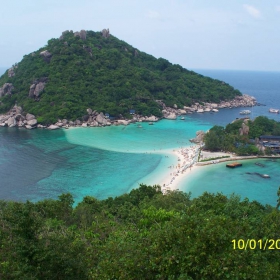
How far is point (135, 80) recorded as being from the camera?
57.8 m

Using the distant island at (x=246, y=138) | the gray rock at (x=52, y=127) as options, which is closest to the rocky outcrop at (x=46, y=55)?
the gray rock at (x=52, y=127)

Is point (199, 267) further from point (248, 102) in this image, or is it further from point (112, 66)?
point (248, 102)

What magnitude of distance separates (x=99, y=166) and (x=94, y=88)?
1076 inches

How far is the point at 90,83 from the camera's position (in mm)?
52750

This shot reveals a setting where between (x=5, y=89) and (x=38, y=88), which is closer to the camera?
(x=38, y=88)

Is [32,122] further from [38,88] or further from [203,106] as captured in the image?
[203,106]

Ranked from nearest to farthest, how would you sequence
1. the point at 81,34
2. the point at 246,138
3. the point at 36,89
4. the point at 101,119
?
the point at 246,138
the point at 101,119
the point at 36,89
the point at 81,34

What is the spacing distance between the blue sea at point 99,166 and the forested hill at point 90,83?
717 centimetres

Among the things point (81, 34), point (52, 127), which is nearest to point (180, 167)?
point (52, 127)

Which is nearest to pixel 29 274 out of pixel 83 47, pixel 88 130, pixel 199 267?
pixel 199 267

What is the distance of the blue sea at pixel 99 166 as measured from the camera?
22.7 m

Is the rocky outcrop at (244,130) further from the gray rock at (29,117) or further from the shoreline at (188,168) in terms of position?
the gray rock at (29,117)

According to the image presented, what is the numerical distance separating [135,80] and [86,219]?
46803 millimetres

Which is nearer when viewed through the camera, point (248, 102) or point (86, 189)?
point (86, 189)
